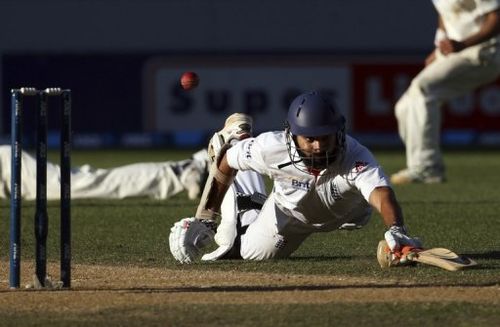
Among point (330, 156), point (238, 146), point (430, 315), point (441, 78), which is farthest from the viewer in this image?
point (441, 78)

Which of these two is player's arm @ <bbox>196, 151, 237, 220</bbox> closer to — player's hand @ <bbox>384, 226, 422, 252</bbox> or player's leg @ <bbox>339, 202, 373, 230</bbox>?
player's leg @ <bbox>339, 202, 373, 230</bbox>

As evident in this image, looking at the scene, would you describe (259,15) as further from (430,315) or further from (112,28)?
(430,315)

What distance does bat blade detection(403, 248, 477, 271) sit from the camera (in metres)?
7.18

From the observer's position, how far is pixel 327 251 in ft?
29.1

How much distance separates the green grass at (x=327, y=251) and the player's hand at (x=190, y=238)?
88mm

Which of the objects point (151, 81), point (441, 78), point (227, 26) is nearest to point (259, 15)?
point (227, 26)

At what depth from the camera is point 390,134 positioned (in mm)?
21984

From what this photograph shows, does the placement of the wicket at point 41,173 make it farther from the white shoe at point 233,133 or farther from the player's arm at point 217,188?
the white shoe at point 233,133

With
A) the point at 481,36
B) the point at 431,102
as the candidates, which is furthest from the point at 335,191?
the point at 431,102

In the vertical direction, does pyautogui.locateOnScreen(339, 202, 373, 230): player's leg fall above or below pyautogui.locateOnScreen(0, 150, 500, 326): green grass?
above

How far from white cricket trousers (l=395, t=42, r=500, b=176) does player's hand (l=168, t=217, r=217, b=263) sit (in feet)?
22.9

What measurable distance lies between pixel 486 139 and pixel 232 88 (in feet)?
12.8

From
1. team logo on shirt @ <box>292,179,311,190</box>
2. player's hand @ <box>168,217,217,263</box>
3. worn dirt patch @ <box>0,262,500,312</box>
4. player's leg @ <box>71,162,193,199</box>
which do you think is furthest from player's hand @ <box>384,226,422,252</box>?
player's leg @ <box>71,162,193,199</box>

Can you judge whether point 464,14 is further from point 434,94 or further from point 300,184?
point 300,184
